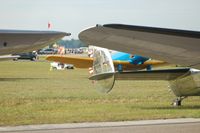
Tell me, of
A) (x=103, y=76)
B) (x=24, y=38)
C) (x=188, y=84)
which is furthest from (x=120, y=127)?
(x=24, y=38)

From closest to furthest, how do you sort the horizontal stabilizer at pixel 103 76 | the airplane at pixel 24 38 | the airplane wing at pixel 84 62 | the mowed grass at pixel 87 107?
1. the airplane at pixel 24 38
2. the mowed grass at pixel 87 107
3. the horizontal stabilizer at pixel 103 76
4. the airplane wing at pixel 84 62

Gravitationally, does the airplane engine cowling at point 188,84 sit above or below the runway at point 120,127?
above

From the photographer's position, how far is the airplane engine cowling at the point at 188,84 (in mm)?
10609

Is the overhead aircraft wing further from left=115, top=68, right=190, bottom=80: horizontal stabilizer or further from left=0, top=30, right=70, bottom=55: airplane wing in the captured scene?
left=115, top=68, right=190, bottom=80: horizontal stabilizer

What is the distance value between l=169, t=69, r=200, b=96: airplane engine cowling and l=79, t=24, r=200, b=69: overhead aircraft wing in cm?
260

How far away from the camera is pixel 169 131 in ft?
26.2

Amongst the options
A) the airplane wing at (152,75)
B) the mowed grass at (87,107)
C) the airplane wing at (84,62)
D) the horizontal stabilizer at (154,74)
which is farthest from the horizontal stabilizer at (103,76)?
the airplane wing at (84,62)

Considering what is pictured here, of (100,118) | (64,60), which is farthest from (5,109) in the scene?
(64,60)

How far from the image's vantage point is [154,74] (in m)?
10.8

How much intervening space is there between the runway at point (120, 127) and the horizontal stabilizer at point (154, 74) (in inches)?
72.8

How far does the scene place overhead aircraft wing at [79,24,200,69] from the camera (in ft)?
19.4

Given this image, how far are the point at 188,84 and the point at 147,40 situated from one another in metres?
4.57

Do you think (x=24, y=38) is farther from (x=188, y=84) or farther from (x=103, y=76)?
(x=188, y=84)

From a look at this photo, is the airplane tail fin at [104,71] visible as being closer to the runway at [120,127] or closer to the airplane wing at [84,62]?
the runway at [120,127]
